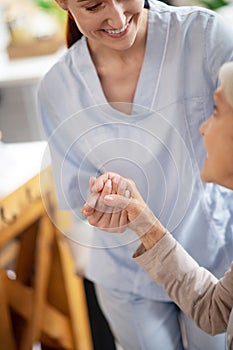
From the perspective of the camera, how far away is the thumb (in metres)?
0.66

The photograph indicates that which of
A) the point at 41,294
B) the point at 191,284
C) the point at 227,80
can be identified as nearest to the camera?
the point at 227,80

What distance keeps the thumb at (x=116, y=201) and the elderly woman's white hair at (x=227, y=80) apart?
0.51ft

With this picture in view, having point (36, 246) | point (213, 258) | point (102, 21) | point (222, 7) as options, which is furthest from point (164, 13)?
point (36, 246)

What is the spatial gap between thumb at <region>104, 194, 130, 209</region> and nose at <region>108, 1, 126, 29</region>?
19cm

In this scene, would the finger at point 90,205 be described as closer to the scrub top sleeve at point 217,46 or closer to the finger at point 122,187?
the finger at point 122,187

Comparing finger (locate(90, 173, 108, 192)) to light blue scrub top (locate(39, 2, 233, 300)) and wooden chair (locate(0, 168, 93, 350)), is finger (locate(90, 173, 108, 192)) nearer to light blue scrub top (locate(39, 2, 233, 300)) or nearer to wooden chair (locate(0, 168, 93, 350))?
light blue scrub top (locate(39, 2, 233, 300))

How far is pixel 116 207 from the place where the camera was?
67cm

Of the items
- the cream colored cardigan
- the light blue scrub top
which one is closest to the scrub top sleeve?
the light blue scrub top

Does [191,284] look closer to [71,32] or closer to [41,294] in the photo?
[71,32]

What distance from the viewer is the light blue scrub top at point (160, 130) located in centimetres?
68

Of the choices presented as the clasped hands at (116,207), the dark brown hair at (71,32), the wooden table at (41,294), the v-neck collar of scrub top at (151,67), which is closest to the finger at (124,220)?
the clasped hands at (116,207)

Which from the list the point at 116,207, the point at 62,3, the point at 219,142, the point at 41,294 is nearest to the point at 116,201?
the point at 116,207

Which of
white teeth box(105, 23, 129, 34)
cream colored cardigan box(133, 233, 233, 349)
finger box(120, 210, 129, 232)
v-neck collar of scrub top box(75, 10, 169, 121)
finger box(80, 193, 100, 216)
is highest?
white teeth box(105, 23, 129, 34)

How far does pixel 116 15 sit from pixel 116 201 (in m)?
0.21
